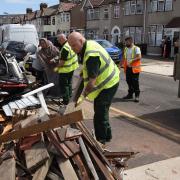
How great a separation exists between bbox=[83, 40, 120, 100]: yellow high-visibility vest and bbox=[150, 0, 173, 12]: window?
30895mm

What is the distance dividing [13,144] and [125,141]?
7.95 ft

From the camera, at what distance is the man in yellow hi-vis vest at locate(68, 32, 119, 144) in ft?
18.9

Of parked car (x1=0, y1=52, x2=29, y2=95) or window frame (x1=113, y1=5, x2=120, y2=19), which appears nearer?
parked car (x1=0, y1=52, x2=29, y2=95)

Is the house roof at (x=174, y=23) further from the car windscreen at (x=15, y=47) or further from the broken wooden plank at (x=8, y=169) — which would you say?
the broken wooden plank at (x=8, y=169)

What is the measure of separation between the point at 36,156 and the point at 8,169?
0.38 m

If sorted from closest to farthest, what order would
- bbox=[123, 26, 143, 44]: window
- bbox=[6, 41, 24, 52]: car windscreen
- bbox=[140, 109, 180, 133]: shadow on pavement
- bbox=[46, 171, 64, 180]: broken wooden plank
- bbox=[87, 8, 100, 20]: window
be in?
bbox=[46, 171, 64, 180]: broken wooden plank
bbox=[140, 109, 180, 133]: shadow on pavement
bbox=[6, 41, 24, 52]: car windscreen
bbox=[123, 26, 143, 44]: window
bbox=[87, 8, 100, 20]: window

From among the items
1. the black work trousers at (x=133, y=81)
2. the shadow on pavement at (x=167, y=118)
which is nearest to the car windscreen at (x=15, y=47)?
the black work trousers at (x=133, y=81)

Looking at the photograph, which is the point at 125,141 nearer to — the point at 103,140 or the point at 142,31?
the point at 103,140

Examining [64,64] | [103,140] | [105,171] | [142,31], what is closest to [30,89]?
[64,64]

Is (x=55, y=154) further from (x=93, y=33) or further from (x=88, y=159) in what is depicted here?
(x=93, y=33)

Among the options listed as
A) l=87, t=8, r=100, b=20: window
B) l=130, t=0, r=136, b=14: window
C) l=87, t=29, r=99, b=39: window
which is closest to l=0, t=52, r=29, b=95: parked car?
l=130, t=0, r=136, b=14: window

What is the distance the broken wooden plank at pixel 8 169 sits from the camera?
4.47 m

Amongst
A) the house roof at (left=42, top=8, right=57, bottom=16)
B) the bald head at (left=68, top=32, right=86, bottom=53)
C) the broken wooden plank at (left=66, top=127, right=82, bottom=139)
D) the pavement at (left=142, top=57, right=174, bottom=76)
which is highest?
the house roof at (left=42, top=8, right=57, bottom=16)

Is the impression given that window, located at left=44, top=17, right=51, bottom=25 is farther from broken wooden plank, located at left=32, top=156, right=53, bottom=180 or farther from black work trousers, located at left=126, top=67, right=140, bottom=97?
broken wooden plank, located at left=32, top=156, right=53, bottom=180
